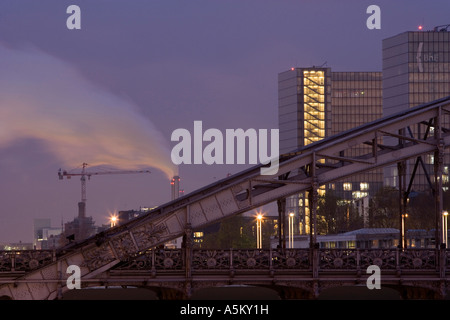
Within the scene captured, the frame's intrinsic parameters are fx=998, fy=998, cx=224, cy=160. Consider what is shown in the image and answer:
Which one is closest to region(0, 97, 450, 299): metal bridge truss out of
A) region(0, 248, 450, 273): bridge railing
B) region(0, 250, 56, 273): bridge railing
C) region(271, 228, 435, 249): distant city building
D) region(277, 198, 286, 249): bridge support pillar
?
region(0, 248, 450, 273): bridge railing

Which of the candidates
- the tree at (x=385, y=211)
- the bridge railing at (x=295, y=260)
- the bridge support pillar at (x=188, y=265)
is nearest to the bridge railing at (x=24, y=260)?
the bridge railing at (x=295, y=260)

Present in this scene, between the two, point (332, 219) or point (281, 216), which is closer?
point (281, 216)

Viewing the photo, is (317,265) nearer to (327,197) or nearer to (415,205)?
(415,205)

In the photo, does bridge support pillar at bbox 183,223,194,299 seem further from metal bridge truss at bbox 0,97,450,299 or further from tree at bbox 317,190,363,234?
tree at bbox 317,190,363,234

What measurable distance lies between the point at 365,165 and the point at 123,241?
1222 centimetres

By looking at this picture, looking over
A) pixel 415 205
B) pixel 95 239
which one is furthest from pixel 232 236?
pixel 95 239

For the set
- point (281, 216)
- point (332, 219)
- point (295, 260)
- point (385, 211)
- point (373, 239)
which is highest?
point (385, 211)

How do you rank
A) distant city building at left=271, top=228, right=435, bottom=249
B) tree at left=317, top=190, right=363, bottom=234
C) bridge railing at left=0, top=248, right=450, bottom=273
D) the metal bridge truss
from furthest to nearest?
tree at left=317, top=190, right=363, bottom=234 → distant city building at left=271, top=228, right=435, bottom=249 → bridge railing at left=0, top=248, right=450, bottom=273 → the metal bridge truss

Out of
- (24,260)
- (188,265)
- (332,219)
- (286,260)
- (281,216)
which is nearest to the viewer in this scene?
(188,265)

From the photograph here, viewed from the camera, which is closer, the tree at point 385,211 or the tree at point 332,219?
the tree at point 385,211

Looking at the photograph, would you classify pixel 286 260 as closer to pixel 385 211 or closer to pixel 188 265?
pixel 188 265

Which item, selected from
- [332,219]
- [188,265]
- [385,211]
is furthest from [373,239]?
[332,219]

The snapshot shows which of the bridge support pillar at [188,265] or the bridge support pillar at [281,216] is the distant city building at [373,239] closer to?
the bridge support pillar at [281,216]
